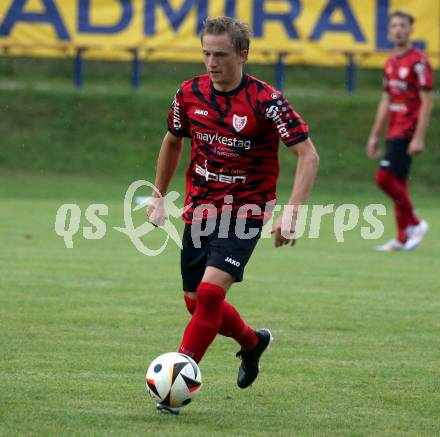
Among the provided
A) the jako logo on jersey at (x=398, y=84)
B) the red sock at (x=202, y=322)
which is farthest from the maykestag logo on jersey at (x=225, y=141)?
the jako logo on jersey at (x=398, y=84)

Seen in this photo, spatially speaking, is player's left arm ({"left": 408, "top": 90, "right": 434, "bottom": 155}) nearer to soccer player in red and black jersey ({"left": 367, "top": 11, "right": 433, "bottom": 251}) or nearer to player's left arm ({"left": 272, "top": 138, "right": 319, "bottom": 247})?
soccer player in red and black jersey ({"left": 367, "top": 11, "right": 433, "bottom": 251})

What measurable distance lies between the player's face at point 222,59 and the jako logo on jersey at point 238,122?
0.65 feet

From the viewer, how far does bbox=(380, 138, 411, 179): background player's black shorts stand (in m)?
13.3

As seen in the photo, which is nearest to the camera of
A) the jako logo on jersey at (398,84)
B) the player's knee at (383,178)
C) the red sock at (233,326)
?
the red sock at (233,326)

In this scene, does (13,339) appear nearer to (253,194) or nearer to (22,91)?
(253,194)

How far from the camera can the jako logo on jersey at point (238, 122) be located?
5979 millimetres

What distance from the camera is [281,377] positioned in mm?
6484

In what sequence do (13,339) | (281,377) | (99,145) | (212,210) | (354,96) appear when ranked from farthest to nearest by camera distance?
1. (354,96)
2. (99,145)
3. (13,339)
4. (281,377)
5. (212,210)

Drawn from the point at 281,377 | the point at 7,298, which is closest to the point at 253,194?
the point at 281,377

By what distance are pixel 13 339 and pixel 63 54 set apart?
1633cm

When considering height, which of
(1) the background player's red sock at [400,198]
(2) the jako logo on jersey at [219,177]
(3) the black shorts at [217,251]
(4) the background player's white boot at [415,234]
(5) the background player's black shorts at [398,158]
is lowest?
(4) the background player's white boot at [415,234]

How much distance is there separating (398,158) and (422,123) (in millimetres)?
582

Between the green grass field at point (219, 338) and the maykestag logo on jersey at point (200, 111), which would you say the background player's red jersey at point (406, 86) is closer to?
the green grass field at point (219, 338)

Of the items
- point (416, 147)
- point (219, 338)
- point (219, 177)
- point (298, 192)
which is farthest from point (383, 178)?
point (298, 192)
